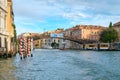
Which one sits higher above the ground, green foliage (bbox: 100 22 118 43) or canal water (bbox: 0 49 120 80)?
green foliage (bbox: 100 22 118 43)

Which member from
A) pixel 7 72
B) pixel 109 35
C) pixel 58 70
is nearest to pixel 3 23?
pixel 58 70

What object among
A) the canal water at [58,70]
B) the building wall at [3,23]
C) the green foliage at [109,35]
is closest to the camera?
the canal water at [58,70]

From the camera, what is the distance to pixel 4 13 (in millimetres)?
44500

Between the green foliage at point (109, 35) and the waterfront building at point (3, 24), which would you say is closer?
the waterfront building at point (3, 24)

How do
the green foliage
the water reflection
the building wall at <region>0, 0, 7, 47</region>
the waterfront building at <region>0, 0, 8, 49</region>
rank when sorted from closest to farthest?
1. the water reflection
2. the waterfront building at <region>0, 0, 8, 49</region>
3. the building wall at <region>0, 0, 7, 47</region>
4. the green foliage

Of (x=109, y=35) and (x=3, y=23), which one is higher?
(x=109, y=35)

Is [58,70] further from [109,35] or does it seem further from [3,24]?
[109,35]

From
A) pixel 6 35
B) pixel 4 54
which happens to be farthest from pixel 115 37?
pixel 4 54

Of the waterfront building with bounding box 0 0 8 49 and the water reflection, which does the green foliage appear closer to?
the waterfront building with bounding box 0 0 8 49

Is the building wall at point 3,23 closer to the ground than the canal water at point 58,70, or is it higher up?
higher up

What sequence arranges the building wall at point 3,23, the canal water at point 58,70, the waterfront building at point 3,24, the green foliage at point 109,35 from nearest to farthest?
the canal water at point 58,70
the waterfront building at point 3,24
the building wall at point 3,23
the green foliage at point 109,35

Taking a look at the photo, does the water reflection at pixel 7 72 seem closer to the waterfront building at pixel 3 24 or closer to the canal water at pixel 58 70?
the canal water at pixel 58 70

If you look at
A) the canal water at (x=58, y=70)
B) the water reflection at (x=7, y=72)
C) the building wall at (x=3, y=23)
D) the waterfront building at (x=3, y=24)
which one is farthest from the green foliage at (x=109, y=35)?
the water reflection at (x=7, y=72)

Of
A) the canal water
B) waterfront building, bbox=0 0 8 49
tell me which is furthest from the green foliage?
the canal water
